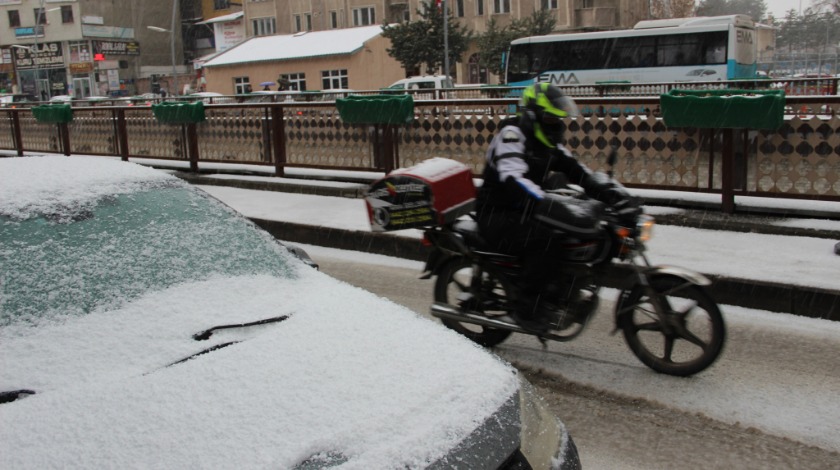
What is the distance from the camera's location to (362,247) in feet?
29.8

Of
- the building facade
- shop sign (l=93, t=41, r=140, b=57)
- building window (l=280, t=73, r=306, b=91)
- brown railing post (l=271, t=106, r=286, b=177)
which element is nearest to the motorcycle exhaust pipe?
brown railing post (l=271, t=106, r=286, b=177)

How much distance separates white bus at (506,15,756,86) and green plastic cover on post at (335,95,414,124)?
17010mm

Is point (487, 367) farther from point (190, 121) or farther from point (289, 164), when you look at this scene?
point (190, 121)

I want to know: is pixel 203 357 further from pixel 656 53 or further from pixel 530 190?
pixel 656 53

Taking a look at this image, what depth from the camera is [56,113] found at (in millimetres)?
18266

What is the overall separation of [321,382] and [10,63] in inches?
3493

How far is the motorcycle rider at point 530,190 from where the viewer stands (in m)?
4.67

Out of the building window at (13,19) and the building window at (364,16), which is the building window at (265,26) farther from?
the building window at (13,19)

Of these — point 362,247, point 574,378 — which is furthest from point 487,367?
point 362,247

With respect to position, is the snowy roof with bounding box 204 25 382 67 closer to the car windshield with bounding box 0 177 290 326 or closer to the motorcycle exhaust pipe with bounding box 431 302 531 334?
the motorcycle exhaust pipe with bounding box 431 302 531 334

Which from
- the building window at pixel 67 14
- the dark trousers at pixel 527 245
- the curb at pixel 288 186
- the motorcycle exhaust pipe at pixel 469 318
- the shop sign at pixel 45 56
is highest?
the building window at pixel 67 14

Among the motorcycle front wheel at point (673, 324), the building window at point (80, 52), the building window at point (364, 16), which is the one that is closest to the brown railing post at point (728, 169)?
the motorcycle front wheel at point (673, 324)

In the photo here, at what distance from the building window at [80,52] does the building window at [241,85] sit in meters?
25.2

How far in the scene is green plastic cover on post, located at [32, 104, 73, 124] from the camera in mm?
18078
